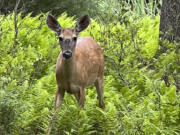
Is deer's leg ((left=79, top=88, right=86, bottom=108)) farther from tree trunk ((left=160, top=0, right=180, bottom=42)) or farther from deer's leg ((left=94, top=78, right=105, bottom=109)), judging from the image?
tree trunk ((left=160, top=0, right=180, bottom=42))

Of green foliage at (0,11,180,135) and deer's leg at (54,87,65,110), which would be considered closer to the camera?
green foliage at (0,11,180,135)

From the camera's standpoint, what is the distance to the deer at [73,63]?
665cm

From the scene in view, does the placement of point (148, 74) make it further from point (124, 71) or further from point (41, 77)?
point (41, 77)

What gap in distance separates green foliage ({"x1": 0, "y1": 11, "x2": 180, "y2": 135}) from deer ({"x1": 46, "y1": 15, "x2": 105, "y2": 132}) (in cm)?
29

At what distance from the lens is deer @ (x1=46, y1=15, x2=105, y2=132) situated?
665cm

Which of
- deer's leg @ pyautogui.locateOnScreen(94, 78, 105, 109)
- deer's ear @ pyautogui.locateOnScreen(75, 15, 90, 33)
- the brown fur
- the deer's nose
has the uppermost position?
deer's ear @ pyautogui.locateOnScreen(75, 15, 90, 33)

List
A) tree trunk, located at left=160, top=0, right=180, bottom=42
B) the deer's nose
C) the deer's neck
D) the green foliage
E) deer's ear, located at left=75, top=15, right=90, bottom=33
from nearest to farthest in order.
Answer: the deer's nose
the green foliage
the deer's neck
deer's ear, located at left=75, top=15, right=90, bottom=33
tree trunk, located at left=160, top=0, right=180, bottom=42

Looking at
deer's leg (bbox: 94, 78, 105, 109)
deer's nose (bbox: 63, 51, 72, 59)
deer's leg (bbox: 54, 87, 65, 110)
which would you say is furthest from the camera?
deer's leg (bbox: 94, 78, 105, 109)

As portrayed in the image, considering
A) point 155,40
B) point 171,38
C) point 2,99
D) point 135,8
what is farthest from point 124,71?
point 135,8

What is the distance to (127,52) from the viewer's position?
384 inches

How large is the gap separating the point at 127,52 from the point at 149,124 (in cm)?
319

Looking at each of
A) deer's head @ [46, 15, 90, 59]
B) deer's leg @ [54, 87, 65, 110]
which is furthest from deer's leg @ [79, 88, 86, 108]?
deer's head @ [46, 15, 90, 59]

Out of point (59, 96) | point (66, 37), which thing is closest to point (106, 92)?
point (59, 96)

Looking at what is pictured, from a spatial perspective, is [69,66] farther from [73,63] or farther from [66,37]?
[66,37]
